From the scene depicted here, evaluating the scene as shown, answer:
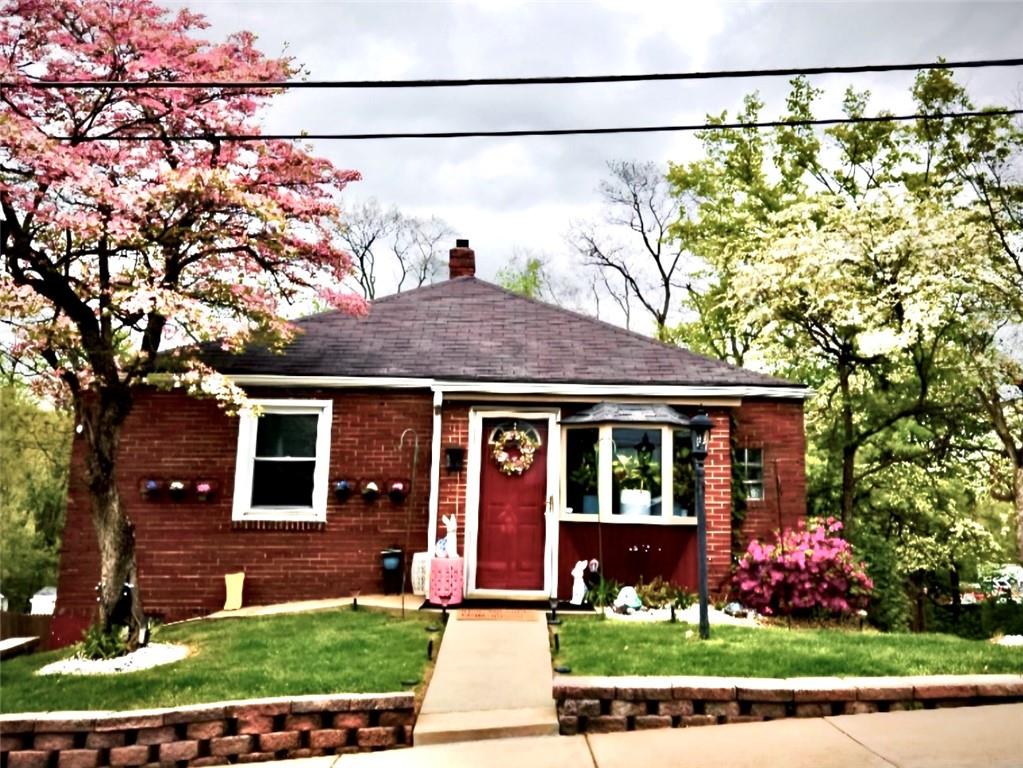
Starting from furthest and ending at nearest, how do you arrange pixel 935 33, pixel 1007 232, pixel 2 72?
→ pixel 1007 232 → pixel 935 33 → pixel 2 72

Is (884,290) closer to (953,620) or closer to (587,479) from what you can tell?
(587,479)

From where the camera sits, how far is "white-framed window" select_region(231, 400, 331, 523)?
944 centimetres

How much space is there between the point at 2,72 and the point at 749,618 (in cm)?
1016

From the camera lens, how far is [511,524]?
930 cm

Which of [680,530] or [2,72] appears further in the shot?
[680,530]

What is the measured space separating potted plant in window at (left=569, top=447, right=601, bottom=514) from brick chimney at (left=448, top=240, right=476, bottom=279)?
613 cm

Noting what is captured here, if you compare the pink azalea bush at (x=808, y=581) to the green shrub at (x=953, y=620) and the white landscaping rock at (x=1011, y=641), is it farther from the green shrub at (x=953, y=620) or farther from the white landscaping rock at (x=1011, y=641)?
the green shrub at (x=953, y=620)

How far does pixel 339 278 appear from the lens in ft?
30.0

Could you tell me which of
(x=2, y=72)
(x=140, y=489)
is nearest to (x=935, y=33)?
(x=2, y=72)

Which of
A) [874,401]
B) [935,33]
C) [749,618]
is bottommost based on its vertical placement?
[749,618]

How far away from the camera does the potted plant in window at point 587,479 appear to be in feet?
30.3

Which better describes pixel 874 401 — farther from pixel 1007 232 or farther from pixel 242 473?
pixel 242 473

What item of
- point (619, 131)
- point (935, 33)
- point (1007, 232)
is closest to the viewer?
point (619, 131)

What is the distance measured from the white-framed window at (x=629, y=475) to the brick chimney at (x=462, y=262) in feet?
19.5
